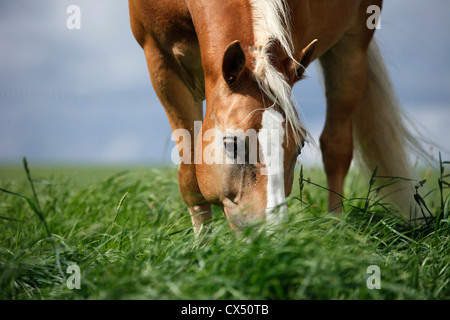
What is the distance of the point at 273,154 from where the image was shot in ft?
6.52

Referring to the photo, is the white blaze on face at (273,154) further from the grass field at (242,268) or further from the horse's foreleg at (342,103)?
the horse's foreleg at (342,103)

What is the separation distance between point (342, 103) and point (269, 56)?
1.84 metres

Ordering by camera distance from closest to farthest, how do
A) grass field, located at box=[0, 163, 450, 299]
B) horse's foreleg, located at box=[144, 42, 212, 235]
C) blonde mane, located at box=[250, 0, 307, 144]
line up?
grass field, located at box=[0, 163, 450, 299]
blonde mane, located at box=[250, 0, 307, 144]
horse's foreleg, located at box=[144, 42, 212, 235]

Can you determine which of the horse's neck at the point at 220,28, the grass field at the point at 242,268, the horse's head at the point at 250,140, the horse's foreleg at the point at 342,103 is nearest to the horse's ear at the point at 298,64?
the horse's head at the point at 250,140

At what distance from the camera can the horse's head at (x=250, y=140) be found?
1969 millimetres

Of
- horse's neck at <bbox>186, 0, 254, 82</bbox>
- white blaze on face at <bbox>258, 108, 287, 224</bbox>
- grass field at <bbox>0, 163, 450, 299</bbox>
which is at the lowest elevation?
grass field at <bbox>0, 163, 450, 299</bbox>

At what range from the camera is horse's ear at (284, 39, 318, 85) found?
2211 mm

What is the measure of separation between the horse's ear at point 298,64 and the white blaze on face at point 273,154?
0.99ft

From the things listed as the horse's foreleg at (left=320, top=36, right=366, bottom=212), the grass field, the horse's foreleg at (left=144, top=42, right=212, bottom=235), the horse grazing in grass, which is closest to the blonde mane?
the horse grazing in grass

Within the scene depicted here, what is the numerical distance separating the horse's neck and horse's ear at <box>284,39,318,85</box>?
227 millimetres

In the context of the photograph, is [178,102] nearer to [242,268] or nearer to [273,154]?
[273,154]

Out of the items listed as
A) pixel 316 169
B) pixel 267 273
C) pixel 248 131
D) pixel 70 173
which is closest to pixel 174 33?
pixel 248 131

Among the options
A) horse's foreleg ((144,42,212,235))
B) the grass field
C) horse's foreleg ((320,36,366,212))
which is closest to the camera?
the grass field

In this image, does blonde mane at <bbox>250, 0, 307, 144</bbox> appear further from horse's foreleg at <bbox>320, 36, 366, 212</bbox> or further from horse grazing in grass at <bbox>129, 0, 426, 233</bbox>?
horse's foreleg at <bbox>320, 36, 366, 212</bbox>
